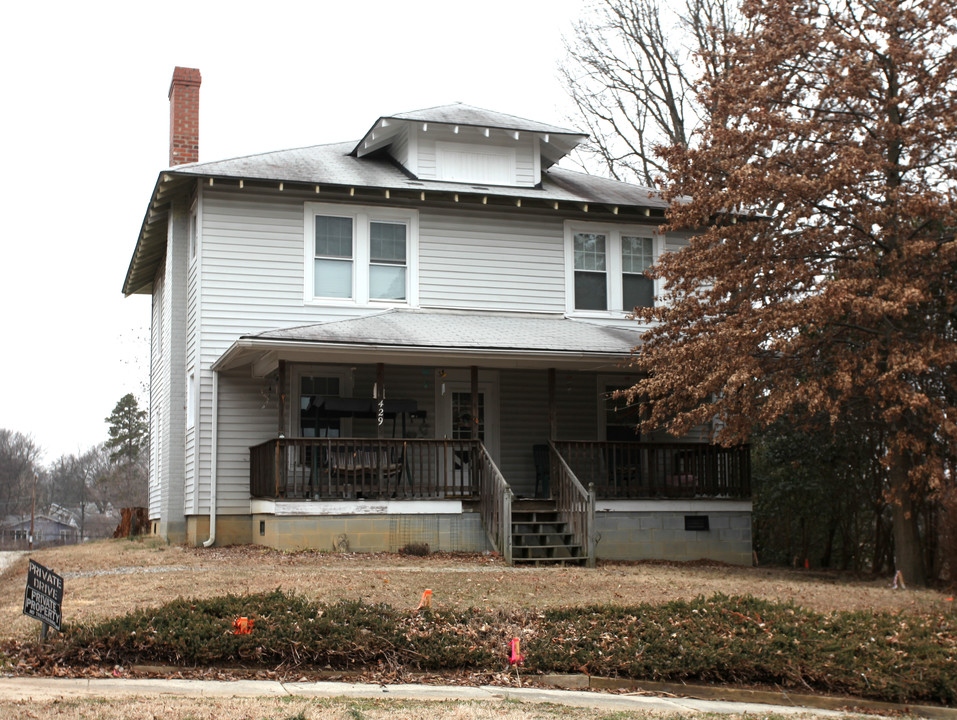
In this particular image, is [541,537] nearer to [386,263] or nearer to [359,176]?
[386,263]

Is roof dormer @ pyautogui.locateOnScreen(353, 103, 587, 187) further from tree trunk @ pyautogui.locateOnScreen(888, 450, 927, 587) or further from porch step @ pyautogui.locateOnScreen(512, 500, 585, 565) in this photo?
tree trunk @ pyautogui.locateOnScreen(888, 450, 927, 587)

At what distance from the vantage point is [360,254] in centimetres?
1930

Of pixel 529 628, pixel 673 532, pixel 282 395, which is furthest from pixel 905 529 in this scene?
pixel 282 395

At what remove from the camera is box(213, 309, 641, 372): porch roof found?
16344mm

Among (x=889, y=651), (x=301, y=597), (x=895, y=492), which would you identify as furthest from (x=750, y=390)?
(x=301, y=597)

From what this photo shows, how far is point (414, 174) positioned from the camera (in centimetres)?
2014

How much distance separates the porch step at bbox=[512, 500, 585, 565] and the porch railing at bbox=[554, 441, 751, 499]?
3.71ft

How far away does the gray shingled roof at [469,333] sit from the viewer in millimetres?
16688

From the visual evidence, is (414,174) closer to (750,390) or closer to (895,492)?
(750,390)

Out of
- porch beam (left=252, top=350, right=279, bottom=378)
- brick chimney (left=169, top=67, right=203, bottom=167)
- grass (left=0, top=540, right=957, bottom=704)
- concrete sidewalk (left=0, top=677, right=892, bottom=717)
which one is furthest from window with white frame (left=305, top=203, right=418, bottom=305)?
concrete sidewalk (left=0, top=677, right=892, bottom=717)

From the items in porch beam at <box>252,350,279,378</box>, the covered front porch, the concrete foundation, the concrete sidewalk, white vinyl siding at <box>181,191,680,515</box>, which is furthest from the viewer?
white vinyl siding at <box>181,191,680,515</box>

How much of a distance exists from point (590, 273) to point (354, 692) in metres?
13.9

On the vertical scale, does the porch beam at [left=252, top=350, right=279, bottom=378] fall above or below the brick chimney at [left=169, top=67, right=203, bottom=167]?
below

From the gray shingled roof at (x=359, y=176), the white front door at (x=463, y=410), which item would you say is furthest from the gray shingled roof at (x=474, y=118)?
the white front door at (x=463, y=410)
